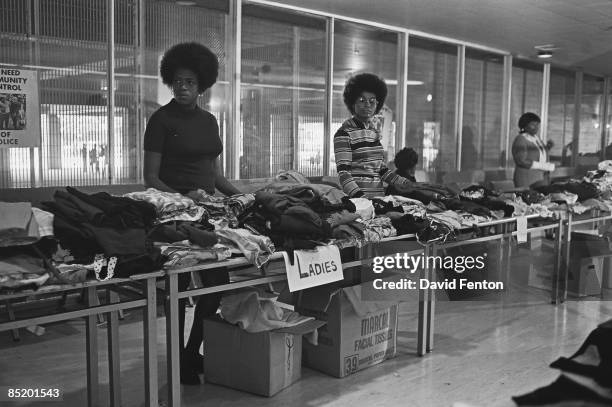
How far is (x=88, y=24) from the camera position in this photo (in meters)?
4.33

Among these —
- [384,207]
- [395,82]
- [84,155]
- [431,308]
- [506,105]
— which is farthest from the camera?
[506,105]

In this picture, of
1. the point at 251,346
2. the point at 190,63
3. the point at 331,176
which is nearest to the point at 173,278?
the point at 251,346

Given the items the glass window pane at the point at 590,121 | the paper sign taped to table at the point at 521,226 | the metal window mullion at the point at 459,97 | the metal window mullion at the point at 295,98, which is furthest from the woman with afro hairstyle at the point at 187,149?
the glass window pane at the point at 590,121

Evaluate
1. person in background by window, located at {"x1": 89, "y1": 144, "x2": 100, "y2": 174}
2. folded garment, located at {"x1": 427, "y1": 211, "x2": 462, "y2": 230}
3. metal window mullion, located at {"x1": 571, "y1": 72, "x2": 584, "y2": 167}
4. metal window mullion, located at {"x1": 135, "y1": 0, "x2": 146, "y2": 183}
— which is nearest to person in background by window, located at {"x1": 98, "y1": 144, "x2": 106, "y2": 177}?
person in background by window, located at {"x1": 89, "y1": 144, "x2": 100, "y2": 174}

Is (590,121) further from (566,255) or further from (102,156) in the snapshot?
(102,156)

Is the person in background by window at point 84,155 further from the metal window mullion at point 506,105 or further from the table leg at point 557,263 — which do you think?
the metal window mullion at point 506,105

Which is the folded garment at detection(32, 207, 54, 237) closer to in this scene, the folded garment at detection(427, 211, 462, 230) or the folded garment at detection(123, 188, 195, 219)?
the folded garment at detection(123, 188, 195, 219)

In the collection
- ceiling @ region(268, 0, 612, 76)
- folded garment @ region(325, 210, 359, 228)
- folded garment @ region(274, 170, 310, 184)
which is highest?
ceiling @ region(268, 0, 612, 76)

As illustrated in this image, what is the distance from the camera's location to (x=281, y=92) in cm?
571

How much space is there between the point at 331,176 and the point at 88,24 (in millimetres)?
2740

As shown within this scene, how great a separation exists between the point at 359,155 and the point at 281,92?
2.34 meters

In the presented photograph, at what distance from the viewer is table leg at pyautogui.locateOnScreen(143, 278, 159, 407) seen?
2279 mm

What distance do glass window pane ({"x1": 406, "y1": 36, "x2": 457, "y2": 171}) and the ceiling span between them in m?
0.29

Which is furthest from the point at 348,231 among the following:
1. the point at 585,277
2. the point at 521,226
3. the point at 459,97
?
the point at 459,97
